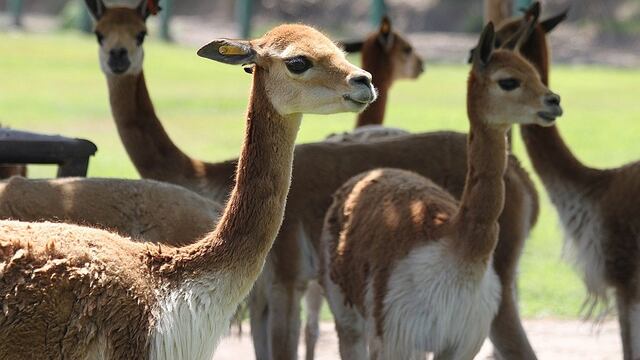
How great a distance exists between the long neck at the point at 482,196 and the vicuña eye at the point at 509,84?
0.21 m

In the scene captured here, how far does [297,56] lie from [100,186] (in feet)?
5.95

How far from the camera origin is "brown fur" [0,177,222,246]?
17.9ft

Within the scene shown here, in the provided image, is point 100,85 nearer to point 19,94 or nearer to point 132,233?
point 19,94

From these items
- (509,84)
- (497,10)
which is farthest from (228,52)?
(497,10)

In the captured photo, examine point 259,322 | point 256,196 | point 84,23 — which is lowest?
point 259,322

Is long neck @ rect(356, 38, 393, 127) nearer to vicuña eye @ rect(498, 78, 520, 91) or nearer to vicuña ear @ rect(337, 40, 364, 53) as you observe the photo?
vicuña ear @ rect(337, 40, 364, 53)

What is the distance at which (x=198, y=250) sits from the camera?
4.10 metres

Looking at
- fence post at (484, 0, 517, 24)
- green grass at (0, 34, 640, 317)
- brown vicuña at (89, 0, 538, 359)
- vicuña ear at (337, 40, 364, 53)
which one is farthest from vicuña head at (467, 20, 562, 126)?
green grass at (0, 34, 640, 317)

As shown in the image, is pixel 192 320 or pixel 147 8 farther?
pixel 147 8

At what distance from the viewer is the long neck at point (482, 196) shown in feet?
18.1

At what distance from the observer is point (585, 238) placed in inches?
275

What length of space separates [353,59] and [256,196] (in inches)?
745

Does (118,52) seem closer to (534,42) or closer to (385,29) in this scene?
(385,29)

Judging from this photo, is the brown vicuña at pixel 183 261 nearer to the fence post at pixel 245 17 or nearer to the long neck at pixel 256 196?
the long neck at pixel 256 196
